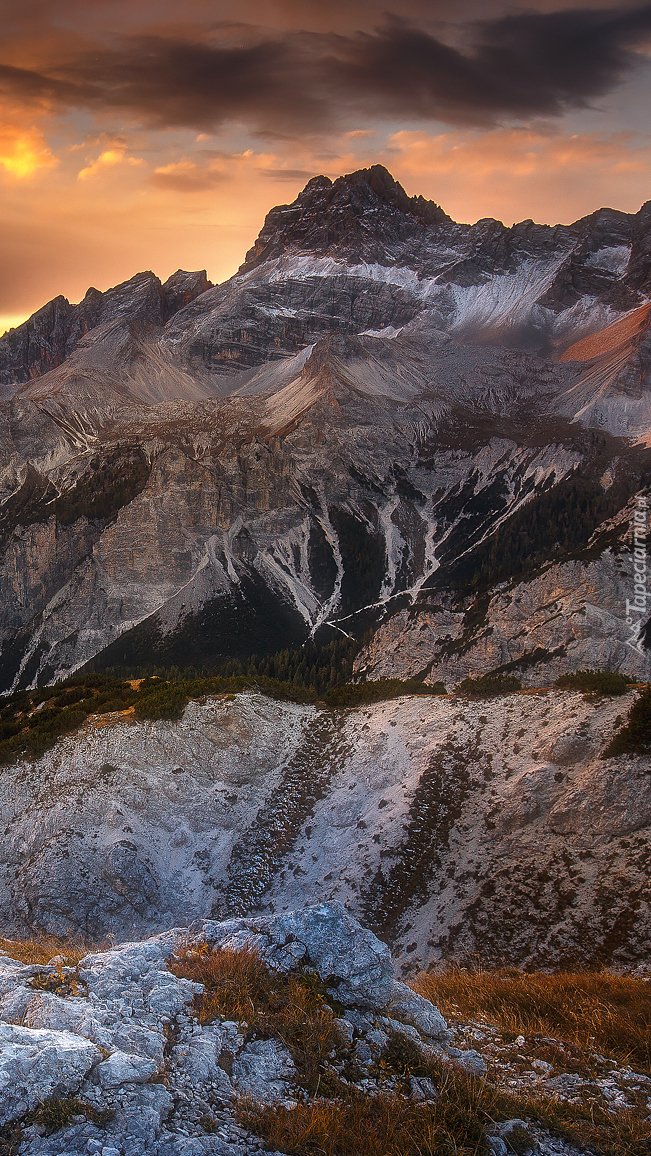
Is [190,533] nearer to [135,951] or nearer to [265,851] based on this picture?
[265,851]

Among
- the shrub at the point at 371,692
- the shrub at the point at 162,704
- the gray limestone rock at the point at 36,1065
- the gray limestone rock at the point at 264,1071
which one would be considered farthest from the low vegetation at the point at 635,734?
the gray limestone rock at the point at 36,1065

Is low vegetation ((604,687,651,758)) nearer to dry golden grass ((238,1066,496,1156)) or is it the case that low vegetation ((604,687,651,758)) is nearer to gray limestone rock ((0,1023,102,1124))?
dry golden grass ((238,1066,496,1156))

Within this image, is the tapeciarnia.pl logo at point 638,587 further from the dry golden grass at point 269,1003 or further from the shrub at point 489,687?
the dry golden grass at point 269,1003

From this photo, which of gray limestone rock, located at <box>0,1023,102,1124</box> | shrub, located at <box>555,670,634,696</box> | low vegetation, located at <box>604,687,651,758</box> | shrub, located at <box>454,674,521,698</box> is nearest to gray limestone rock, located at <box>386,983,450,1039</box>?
gray limestone rock, located at <box>0,1023,102,1124</box>

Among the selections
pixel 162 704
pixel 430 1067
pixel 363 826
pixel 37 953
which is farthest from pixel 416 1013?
pixel 162 704

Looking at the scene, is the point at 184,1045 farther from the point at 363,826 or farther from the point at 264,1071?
the point at 363,826

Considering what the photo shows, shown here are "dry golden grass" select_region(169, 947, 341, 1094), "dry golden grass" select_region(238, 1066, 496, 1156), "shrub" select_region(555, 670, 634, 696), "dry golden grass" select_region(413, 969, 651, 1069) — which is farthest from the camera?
"shrub" select_region(555, 670, 634, 696)

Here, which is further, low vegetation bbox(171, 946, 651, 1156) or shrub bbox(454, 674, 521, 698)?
shrub bbox(454, 674, 521, 698)
